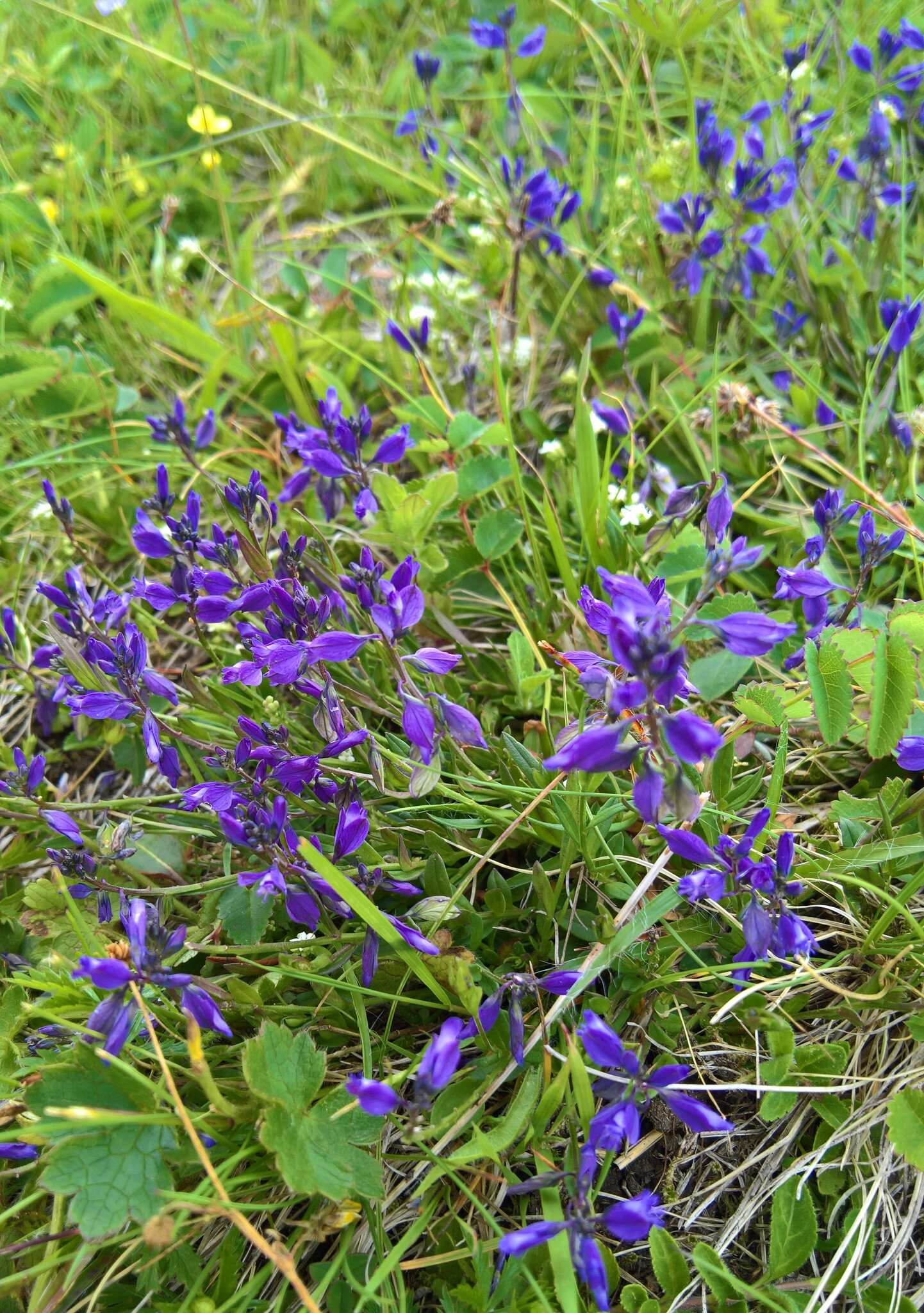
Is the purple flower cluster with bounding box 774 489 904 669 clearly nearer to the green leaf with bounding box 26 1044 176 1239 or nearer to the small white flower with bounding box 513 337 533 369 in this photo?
the small white flower with bounding box 513 337 533 369

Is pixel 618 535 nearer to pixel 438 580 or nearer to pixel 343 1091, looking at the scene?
pixel 438 580

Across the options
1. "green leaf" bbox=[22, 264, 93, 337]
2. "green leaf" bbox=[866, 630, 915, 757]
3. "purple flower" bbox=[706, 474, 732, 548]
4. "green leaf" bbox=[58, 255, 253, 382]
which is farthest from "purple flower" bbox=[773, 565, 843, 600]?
"green leaf" bbox=[22, 264, 93, 337]

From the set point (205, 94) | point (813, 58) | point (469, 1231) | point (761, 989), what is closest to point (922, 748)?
point (761, 989)

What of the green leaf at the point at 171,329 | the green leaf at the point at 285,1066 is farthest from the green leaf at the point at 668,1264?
the green leaf at the point at 171,329

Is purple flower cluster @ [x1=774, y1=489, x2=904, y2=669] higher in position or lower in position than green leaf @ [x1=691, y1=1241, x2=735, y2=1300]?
higher

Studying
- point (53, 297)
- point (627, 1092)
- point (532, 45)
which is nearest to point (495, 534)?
point (627, 1092)

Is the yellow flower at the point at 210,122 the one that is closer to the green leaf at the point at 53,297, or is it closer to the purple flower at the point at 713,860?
the green leaf at the point at 53,297
